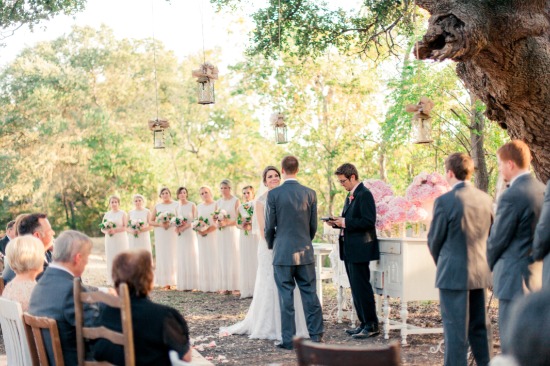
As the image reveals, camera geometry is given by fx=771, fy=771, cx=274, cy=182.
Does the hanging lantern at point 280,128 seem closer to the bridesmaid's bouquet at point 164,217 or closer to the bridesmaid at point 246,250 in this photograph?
the bridesmaid at point 246,250

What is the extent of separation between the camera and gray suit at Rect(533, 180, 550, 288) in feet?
15.8

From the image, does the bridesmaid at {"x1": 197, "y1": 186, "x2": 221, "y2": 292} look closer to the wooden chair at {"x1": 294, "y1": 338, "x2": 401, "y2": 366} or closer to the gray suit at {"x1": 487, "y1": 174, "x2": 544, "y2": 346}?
the gray suit at {"x1": 487, "y1": 174, "x2": 544, "y2": 346}

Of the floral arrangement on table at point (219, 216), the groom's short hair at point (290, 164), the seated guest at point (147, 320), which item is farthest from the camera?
the floral arrangement on table at point (219, 216)

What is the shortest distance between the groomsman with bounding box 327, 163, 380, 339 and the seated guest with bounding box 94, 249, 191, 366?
4453 millimetres

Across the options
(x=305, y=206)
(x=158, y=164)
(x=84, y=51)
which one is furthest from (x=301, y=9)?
(x=84, y=51)

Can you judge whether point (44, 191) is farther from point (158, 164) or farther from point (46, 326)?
point (46, 326)

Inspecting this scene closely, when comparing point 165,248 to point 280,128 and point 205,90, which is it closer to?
point 280,128

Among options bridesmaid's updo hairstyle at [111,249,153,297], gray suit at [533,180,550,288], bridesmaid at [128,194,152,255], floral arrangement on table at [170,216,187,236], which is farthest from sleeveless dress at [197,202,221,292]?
bridesmaid's updo hairstyle at [111,249,153,297]

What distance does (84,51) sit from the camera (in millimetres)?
30172

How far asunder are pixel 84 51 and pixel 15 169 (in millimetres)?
5692

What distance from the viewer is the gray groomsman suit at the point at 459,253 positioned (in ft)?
19.0

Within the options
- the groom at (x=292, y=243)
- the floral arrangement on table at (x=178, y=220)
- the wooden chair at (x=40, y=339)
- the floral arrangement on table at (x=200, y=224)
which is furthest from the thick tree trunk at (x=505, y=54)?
the floral arrangement on table at (x=178, y=220)

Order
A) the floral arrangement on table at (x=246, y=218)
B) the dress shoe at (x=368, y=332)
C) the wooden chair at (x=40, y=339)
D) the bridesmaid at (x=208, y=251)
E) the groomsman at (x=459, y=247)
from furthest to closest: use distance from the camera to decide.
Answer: the bridesmaid at (x=208, y=251) < the floral arrangement on table at (x=246, y=218) < the dress shoe at (x=368, y=332) < the groomsman at (x=459, y=247) < the wooden chair at (x=40, y=339)

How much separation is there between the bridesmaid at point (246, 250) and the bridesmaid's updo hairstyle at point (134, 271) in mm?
8577
